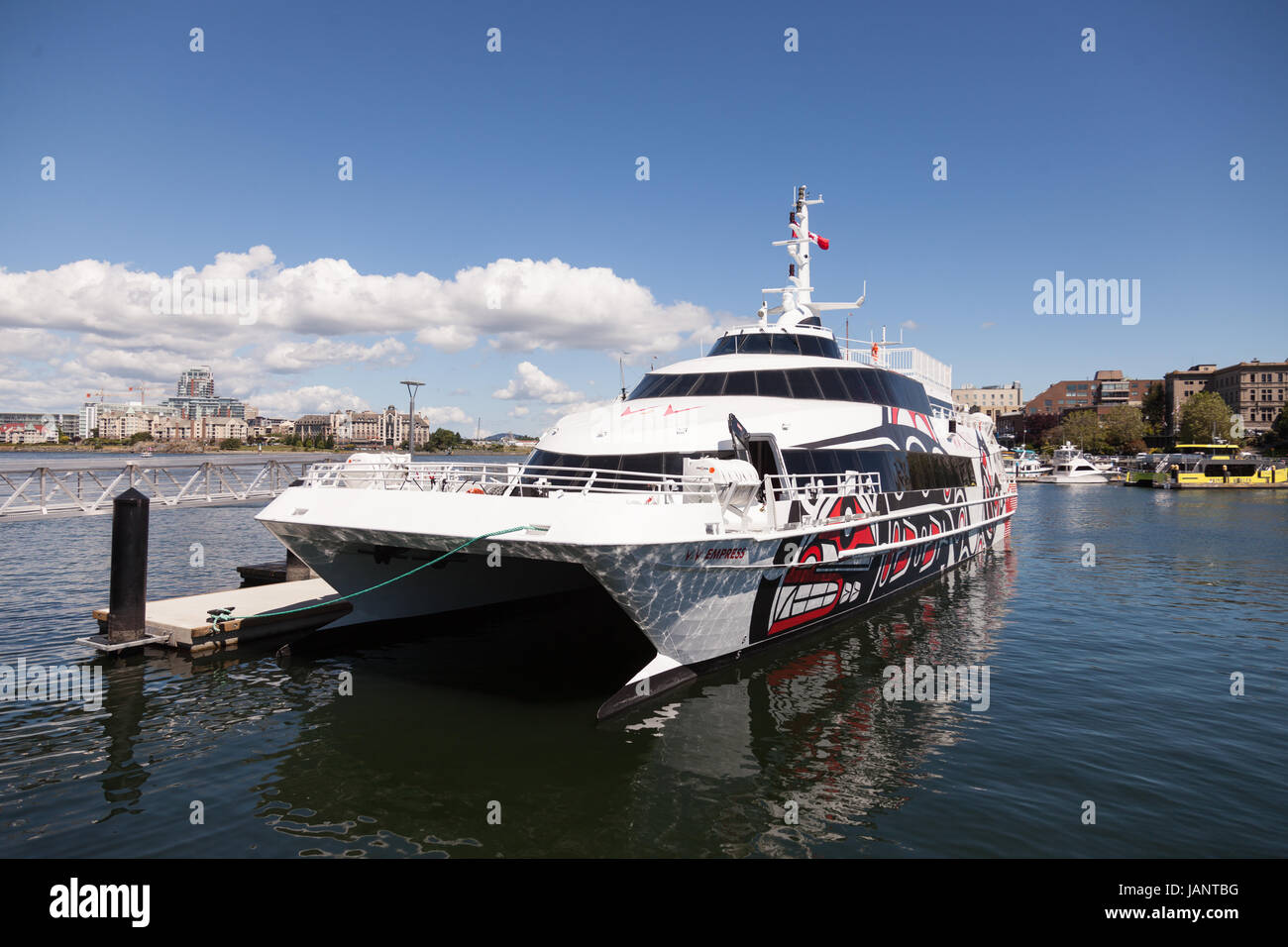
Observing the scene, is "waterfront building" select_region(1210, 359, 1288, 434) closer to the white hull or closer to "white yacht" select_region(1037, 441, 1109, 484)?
"white yacht" select_region(1037, 441, 1109, 484)

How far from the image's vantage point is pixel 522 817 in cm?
758

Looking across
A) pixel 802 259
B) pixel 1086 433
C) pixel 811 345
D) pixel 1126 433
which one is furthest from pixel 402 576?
pixel 1086 433

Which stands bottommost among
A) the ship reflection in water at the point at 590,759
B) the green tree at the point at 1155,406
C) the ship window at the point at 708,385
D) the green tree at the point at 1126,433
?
the ship reflection in water at the point at 590,759

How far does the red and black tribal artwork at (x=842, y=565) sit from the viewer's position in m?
11.8

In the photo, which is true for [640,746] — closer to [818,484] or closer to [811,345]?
[818,484]

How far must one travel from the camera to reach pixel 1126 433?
114688 mm

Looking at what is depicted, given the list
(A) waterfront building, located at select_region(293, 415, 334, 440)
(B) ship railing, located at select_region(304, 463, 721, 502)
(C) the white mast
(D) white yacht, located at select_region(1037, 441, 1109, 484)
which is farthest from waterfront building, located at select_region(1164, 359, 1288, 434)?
(A) waterfront building, located at select_region(293, 415, 334, 440)

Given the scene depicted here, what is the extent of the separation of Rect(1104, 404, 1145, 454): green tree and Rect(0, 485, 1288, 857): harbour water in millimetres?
116453

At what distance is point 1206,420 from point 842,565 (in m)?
116

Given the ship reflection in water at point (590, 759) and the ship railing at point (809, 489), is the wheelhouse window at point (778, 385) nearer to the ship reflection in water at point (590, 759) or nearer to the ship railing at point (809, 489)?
the ship railing at point (809, 489)

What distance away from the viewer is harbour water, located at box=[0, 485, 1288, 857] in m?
7.32

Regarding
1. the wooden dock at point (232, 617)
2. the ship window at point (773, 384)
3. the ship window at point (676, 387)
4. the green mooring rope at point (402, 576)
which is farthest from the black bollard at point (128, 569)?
the ship window at point (773, 384)

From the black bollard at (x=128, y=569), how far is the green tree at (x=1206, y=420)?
123547mm
